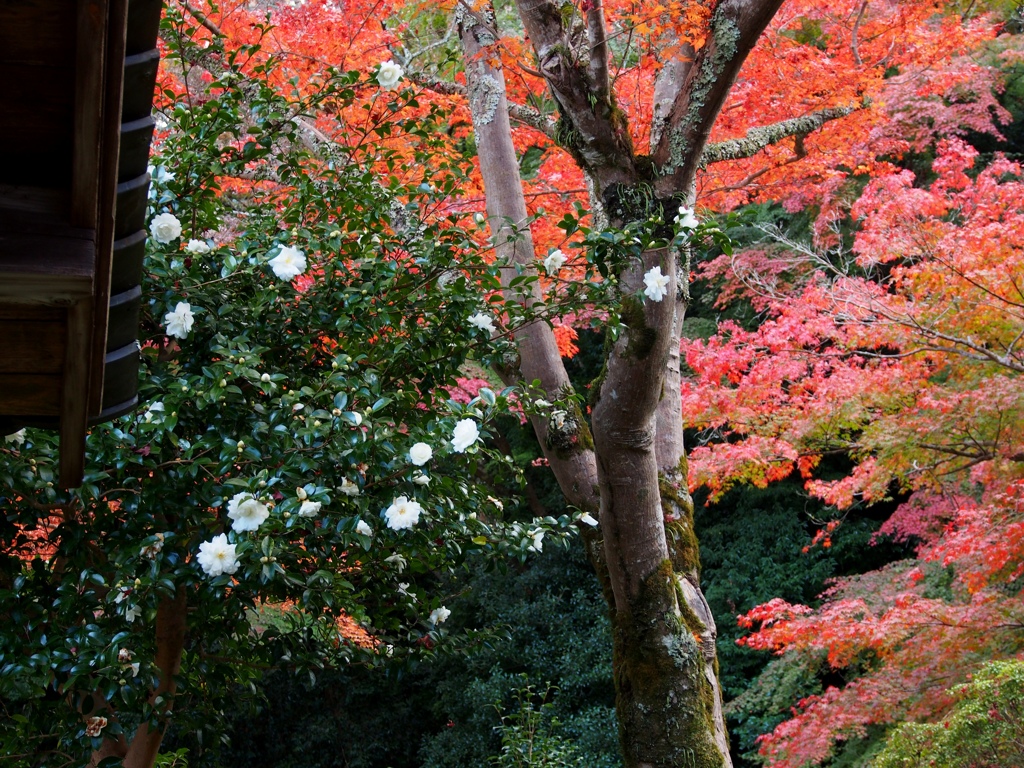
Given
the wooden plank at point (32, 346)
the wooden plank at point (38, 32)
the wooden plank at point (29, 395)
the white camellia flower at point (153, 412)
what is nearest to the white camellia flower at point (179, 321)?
the white camellia flower at point (153, 412)

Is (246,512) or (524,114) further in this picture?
(524,114)

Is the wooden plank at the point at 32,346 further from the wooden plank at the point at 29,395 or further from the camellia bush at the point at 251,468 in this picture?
the camellia bush at the point at 251,468

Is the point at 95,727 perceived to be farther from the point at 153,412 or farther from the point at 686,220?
the point at 686,220

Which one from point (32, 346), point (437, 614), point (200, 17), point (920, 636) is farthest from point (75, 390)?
point (920, 636)

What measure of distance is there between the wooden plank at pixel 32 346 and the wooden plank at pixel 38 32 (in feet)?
1.07

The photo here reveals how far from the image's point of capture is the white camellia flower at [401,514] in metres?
2.01

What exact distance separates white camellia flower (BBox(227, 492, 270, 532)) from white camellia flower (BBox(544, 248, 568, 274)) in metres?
1.09

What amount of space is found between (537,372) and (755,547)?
5777 mm

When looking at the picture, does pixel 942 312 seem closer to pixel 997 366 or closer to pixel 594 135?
pixel 997 366

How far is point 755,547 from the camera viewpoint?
843 centimetres

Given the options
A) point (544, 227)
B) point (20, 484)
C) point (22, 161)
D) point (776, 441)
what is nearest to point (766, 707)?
point (776, 441)

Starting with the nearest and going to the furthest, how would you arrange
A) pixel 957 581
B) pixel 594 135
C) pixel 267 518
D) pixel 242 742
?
pixel 267 518 < pixel 594 135 < pixel 957 581 < pixel 242 742

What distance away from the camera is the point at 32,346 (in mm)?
1079

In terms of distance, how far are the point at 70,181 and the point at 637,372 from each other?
1801mm
